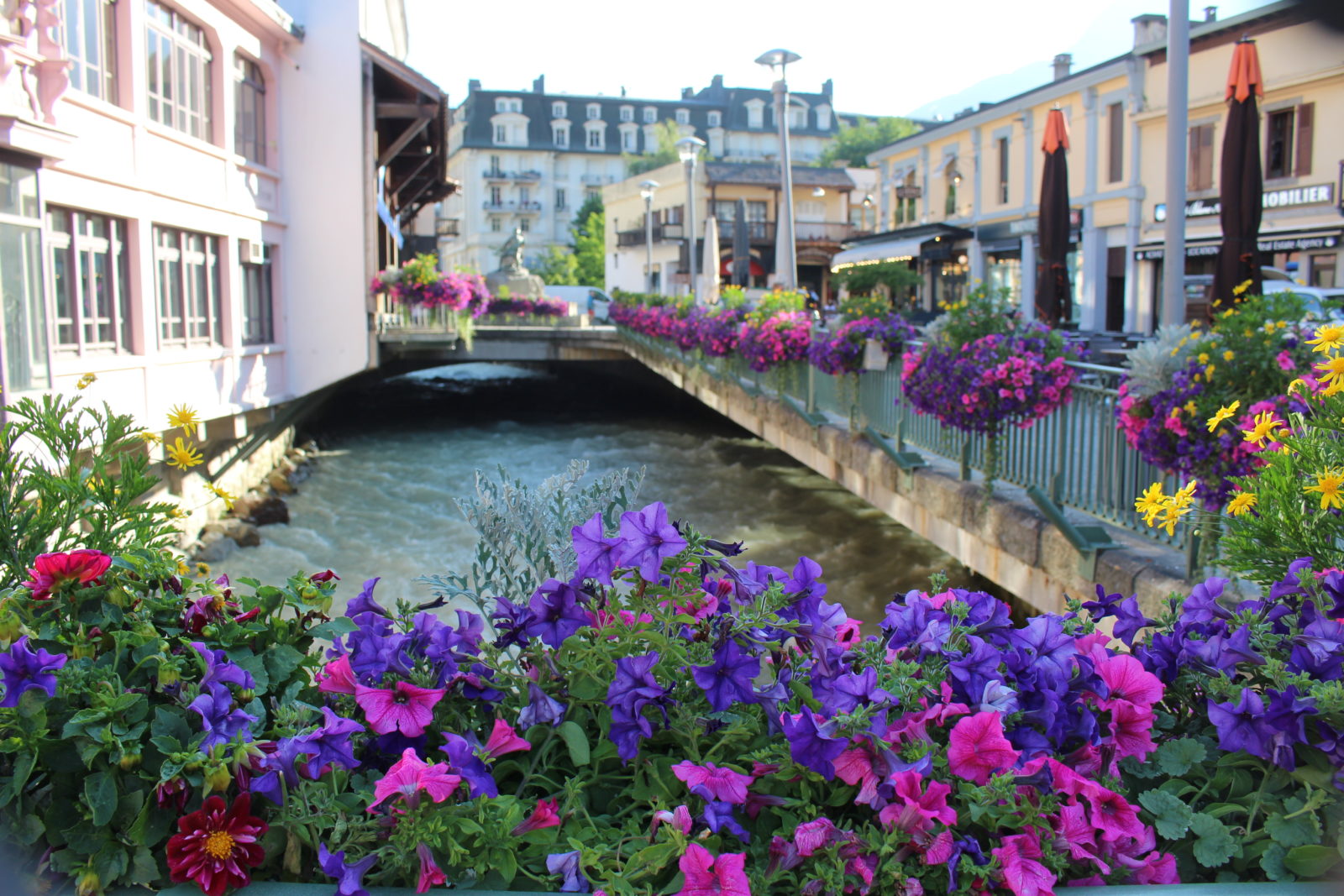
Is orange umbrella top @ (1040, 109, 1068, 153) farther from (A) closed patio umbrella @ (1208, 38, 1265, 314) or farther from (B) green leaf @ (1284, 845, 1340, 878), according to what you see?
(B) green leaf @ (1284, 845, 1340, 878)

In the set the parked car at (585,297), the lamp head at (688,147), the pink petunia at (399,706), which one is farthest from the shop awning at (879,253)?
the pink petunia at (399,706)

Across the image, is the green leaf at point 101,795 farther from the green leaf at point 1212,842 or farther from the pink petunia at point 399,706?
the green leaf at point 1212,842

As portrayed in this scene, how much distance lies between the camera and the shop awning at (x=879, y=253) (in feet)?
118

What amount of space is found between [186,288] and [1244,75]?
36.5ft

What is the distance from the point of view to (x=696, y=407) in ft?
90.1

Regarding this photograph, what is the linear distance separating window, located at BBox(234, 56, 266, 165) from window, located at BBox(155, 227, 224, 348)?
1870 millimetres

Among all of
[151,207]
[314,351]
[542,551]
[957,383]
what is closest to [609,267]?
[314,351]

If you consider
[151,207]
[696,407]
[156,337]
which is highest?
[151,207]

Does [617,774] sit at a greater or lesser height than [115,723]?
lesser

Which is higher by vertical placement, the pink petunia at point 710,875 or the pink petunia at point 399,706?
the pink petunia at point 399,706

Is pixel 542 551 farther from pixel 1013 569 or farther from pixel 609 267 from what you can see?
pixel 609 267

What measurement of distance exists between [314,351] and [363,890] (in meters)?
16.1

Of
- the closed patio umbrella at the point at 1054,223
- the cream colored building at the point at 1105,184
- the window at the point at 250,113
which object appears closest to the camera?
the window at the point at 250,113

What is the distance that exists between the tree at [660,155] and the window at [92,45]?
61740 millimetres
